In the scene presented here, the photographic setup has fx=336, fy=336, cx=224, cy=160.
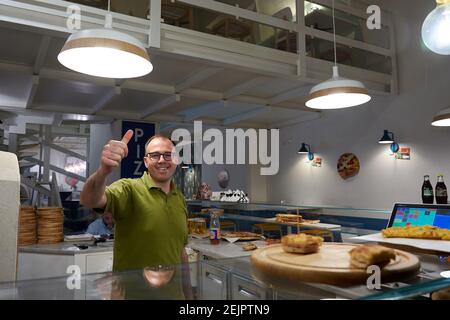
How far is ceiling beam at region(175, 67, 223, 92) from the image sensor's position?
447 centimetres

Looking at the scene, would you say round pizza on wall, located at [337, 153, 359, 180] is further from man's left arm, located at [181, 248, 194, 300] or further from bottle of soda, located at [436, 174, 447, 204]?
man's left arm, located at [181, 248, 194, 300]

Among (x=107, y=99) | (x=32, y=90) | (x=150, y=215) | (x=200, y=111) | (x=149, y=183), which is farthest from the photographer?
(x=200, y=111)

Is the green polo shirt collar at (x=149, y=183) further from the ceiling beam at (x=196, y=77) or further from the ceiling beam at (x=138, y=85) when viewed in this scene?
the ceiling beam at (x=138, y=85)

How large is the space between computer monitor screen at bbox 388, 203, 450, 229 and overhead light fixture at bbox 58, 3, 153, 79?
172 cm

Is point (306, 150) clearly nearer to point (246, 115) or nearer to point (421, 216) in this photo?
point (246, 115)

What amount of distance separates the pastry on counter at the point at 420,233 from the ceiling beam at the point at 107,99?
4.17 m

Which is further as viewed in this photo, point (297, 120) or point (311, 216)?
point (297, 120)

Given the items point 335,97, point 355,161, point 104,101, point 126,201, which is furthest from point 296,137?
point 126,201

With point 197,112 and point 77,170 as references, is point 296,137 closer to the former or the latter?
point 197,112

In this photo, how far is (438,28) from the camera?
160cm

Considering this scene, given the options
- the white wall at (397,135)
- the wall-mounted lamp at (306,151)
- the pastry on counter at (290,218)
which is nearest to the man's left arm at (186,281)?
the pastry on counter at (290,218)

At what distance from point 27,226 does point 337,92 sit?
3.54m

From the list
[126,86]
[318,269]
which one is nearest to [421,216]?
[318,269]
